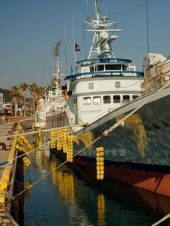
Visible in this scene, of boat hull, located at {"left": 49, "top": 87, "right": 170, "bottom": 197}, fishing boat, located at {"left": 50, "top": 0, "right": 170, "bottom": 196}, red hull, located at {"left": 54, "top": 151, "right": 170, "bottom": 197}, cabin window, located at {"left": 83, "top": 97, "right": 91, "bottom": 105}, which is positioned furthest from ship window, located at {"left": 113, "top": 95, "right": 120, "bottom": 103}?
red hull, located at {"left": 54, "top": 151, "right": 170, "bottom": 197}

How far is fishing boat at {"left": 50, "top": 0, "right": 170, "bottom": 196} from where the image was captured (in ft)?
44.0

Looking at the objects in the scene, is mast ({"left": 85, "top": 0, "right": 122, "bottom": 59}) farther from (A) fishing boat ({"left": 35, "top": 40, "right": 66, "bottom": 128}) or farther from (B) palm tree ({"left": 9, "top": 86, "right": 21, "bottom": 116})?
(B) palm tree ({"left": 9, "top": 86, "right": 21, "bottom": 116})

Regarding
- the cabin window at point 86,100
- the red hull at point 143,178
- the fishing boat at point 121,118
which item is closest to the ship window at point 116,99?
the fishing boat at point 121,118

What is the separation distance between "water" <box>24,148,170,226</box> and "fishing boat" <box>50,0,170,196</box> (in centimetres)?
62

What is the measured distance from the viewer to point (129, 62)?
23.0 metres

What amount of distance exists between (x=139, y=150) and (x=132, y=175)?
76.6 inches

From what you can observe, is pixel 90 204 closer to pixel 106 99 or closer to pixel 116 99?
pixel 106 99

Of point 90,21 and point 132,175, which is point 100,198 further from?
point 90,21

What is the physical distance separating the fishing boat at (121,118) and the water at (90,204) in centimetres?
62

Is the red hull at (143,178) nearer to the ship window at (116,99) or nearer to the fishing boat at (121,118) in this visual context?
the fishing boat at (121,118)

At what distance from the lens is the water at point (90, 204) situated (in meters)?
13.1

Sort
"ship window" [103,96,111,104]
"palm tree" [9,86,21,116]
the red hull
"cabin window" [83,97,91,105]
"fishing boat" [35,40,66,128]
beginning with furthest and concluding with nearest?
"palm tree" [9,86,21,116] → "fishing boat" [35,40,66,128] → "cabin window" [83,97,91,105] → "ship window" [103,96,111,104] → the red hull

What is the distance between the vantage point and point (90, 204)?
50.0 feet

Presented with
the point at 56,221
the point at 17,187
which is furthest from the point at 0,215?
the point at 17,187
